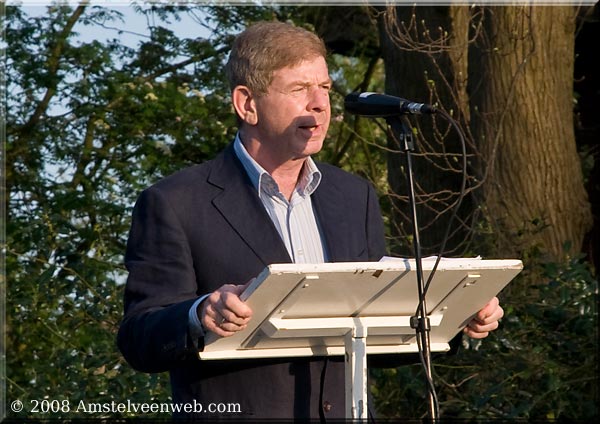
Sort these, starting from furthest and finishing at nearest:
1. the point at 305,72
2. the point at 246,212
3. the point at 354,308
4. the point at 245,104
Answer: the point at 245,104 → the point at 305,72 → the point at 246,212 → the point at 354,308

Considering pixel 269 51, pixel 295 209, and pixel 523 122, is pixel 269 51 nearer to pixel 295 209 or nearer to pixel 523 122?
pixel 295 209

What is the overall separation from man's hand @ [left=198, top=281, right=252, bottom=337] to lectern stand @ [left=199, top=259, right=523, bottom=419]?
32 millimetres

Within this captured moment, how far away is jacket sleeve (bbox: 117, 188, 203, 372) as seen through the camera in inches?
136

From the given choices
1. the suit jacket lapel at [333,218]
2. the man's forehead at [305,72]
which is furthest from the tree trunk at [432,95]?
the man's forehead at [305,72]

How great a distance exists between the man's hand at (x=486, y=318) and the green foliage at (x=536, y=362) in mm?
3367

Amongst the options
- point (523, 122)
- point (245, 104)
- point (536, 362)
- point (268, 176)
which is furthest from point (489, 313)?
point (523, 122)

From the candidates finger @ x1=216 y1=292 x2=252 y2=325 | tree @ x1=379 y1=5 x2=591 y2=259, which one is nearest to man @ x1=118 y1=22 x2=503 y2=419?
finger @ x1=216 y1=292 x2=252 y2=325

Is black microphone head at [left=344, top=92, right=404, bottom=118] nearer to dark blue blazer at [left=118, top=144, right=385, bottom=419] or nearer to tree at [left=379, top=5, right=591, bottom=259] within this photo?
dark blue blazer at [left=118, top=144, right=385, bottom=419]

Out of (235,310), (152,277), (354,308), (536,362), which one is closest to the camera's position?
(235,310)

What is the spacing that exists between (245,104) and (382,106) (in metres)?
0.69

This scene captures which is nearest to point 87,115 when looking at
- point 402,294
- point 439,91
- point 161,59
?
point 161,59

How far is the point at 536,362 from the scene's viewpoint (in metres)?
6.82

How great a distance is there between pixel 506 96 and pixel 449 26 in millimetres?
879

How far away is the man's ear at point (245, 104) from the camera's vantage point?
3.91 meters
